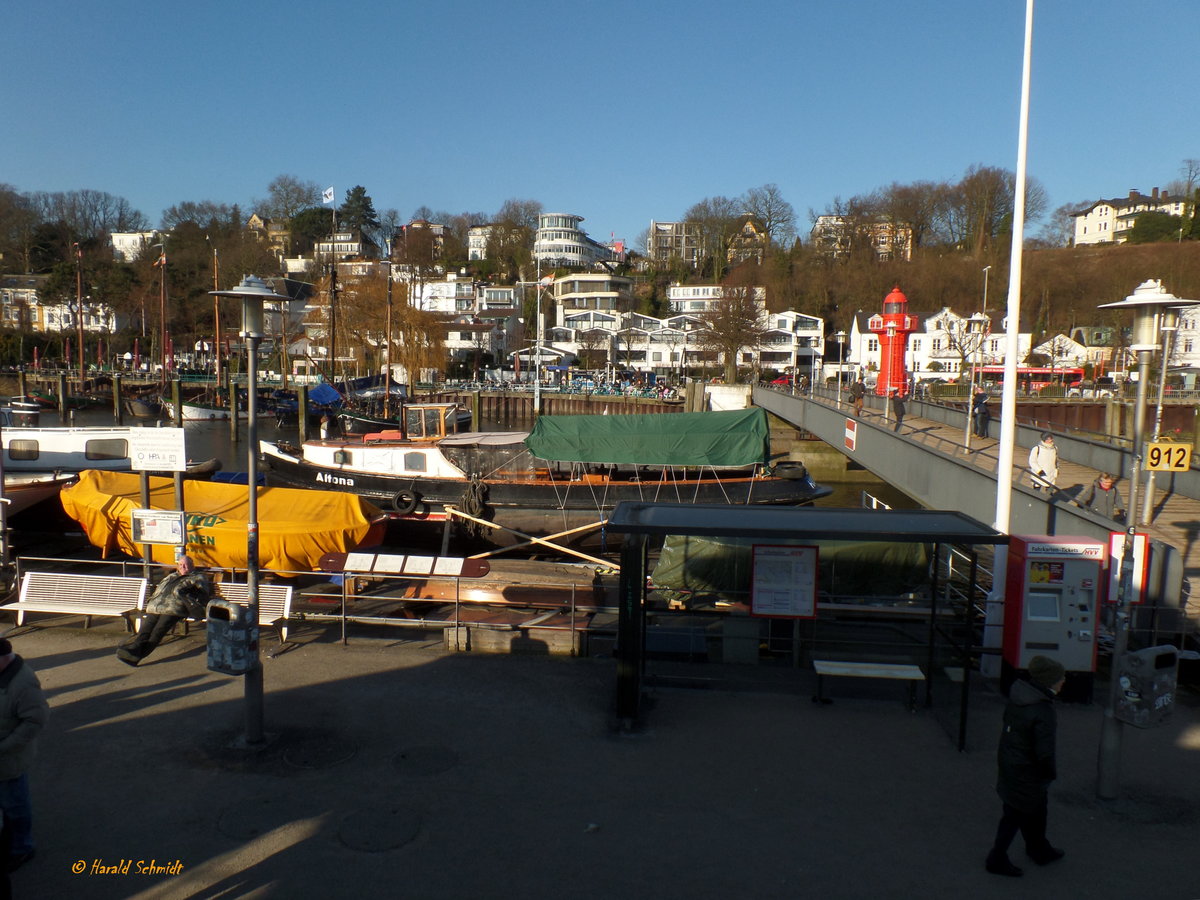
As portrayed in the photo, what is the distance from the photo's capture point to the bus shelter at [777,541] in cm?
757

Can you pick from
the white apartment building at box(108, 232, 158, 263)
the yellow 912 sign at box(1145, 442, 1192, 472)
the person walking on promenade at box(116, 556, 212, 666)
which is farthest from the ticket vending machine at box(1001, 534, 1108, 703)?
the white apartment building at box(108, 232, 158, 263)

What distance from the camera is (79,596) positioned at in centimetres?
1059

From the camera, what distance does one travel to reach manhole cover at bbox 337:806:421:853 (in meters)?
5.93

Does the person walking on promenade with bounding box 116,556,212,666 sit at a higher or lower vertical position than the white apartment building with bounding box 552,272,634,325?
lower

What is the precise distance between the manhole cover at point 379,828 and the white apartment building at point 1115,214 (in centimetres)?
12028

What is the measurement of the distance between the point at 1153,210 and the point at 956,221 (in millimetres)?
37417

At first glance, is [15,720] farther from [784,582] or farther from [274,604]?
[784,582]

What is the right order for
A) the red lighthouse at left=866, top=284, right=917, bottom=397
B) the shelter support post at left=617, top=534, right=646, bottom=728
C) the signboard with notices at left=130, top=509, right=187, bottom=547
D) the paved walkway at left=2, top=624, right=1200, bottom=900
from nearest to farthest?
the paved walkway at left=2, top=624, right=1200, bottom=900, the shelter support post at left=617, top=534, right=646, bottom=728, the signboard with notices at left=130, top=509, right=187, bottom=547, the red lighthouse at left=866, top=284, right=917, bottom=397

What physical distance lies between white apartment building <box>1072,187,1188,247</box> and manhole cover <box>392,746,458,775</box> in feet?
392

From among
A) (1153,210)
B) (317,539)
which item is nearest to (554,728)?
(317,539)

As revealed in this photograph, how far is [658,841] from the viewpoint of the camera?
6.07m

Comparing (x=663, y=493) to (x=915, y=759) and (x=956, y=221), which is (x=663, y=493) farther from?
(x=956, y=221)

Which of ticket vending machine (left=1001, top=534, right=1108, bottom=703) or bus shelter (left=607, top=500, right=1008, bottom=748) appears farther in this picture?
ticket vending machine (left=1001, top=534, right=1108, bottom=703)

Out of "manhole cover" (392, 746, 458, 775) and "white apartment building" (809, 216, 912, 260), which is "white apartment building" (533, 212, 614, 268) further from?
"manhole cover" (392, 746, 458, 775)
